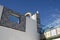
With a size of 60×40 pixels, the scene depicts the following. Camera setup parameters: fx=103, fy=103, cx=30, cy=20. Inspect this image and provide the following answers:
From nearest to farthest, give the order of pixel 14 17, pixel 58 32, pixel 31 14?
pixel 58 32
pixel 14 17
pixel 31 14

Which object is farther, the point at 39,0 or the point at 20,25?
the point at 20,25

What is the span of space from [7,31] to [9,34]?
Result: 217 mm

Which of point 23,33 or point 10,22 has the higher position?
point 10,22

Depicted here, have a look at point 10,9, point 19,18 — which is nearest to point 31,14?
point 19,18

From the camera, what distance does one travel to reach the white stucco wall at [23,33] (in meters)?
6.01

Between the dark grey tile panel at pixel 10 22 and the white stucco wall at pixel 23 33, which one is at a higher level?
the dark grey tile panel at pixel 10 22

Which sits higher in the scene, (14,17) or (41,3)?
(41,3)

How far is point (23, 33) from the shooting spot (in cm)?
695

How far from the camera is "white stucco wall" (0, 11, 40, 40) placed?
6012 mm

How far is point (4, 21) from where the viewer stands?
6297 mm

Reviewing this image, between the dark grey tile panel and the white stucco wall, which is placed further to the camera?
the dark grey tile panel

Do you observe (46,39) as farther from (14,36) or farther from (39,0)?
(39,0)

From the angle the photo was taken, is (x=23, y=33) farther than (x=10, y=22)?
Yes

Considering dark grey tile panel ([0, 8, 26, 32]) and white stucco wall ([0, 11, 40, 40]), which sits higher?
dark grey tile panel ([0, 8, 26, 32])
